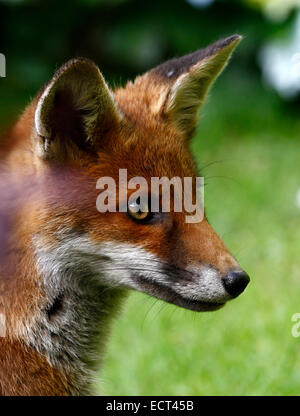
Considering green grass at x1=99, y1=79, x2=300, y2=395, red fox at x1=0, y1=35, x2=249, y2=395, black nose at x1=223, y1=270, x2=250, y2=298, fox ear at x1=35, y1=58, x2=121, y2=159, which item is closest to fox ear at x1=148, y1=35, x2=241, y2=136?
red fox at x1=0, y1=35, x2=249, y2=395

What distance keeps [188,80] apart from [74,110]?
794 mm

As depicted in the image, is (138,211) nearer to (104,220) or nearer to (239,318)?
(104,220)

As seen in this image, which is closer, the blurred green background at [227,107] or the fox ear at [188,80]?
the fox ear at [188,80]

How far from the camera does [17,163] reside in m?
4.04

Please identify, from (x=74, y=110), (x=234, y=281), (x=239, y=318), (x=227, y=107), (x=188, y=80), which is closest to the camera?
(x=234, y=281)

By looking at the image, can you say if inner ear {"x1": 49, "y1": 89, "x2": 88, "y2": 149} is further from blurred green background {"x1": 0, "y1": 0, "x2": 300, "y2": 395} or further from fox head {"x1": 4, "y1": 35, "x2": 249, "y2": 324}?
blurred green background {"x1": 0, "y1": 0, "x2": 300, "y2": 395}

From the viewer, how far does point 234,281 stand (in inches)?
149

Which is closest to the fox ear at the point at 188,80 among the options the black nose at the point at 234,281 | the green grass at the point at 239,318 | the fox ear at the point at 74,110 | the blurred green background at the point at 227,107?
the fox ear at the point at 74,110

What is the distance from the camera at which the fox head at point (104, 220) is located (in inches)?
151

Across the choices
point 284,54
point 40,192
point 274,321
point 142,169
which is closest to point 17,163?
point 40,192

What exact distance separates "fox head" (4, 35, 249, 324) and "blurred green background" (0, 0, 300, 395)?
2.31 metres

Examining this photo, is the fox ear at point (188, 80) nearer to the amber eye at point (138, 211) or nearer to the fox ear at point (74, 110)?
the fox ear at point (74, 110)

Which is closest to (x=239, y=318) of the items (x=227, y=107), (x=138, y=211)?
(x=138, y=211)

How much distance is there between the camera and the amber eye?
3.88 m
